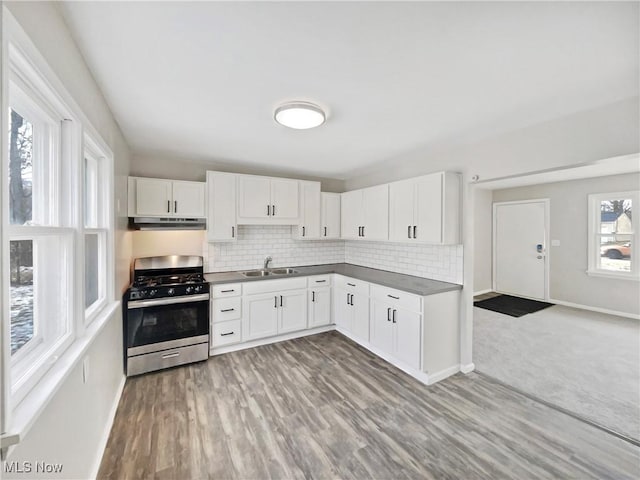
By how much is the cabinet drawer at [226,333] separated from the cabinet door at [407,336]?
6.24 ft

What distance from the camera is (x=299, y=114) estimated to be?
212cm

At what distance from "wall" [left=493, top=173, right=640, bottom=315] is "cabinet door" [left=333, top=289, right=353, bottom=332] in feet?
15.1

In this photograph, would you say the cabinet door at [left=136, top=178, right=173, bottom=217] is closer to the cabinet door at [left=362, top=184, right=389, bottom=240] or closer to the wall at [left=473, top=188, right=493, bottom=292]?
the cabinet door at [left=362, top=184, right=389, bottom=240]

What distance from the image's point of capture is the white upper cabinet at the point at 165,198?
128 inches

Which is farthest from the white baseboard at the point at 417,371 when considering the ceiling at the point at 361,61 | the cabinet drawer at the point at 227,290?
the ceiling at the point at 361,61

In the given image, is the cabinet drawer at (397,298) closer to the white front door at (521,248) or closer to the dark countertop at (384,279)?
the dark countertop at (384,279)

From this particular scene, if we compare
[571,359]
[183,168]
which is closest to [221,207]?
[183,168]

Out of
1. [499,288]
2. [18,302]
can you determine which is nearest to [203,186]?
[18,302]

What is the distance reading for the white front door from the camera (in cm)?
570

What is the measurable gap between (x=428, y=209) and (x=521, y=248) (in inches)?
170

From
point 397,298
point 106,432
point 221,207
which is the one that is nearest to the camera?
point 106,432

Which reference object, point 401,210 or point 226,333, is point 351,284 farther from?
point 226,333

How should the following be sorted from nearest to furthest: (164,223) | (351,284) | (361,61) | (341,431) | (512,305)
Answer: (361,61), (341,431), (164,223), (351,284), (512,305)

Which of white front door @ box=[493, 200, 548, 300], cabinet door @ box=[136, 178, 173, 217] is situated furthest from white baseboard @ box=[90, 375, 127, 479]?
white front door @ box=[493, 200, 548, 300]
